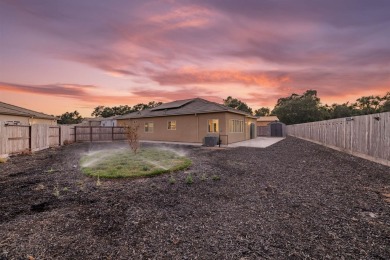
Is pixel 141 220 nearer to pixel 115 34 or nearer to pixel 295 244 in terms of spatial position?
pixel 295 244

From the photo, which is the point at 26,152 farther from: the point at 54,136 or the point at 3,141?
the point at 54,136

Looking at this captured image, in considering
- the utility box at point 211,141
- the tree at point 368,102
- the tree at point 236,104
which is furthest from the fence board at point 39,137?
the tree at point 368,102

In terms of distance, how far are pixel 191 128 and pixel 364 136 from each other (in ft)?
46.8

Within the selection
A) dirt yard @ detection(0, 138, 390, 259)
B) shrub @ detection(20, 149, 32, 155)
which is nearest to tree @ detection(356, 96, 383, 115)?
dirt yard @ detection(0, 138, 390, 259)

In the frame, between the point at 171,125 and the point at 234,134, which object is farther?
the point at 171,125

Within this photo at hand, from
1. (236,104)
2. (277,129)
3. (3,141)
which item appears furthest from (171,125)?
(236,104)

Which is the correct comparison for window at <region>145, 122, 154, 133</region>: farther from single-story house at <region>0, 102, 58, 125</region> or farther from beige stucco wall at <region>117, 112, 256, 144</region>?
single-story house at <region>0, 102, 58, 125</region>

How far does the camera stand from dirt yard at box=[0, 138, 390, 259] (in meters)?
2.70

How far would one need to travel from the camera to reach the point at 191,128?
20.6 m

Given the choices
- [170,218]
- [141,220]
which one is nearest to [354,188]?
[170,218]

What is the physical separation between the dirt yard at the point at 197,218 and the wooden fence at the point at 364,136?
2.86 m

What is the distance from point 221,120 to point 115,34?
1141cm

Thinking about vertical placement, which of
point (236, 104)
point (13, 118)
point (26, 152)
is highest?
point (236, 104)

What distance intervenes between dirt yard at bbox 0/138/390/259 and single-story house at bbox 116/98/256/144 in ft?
40.7
